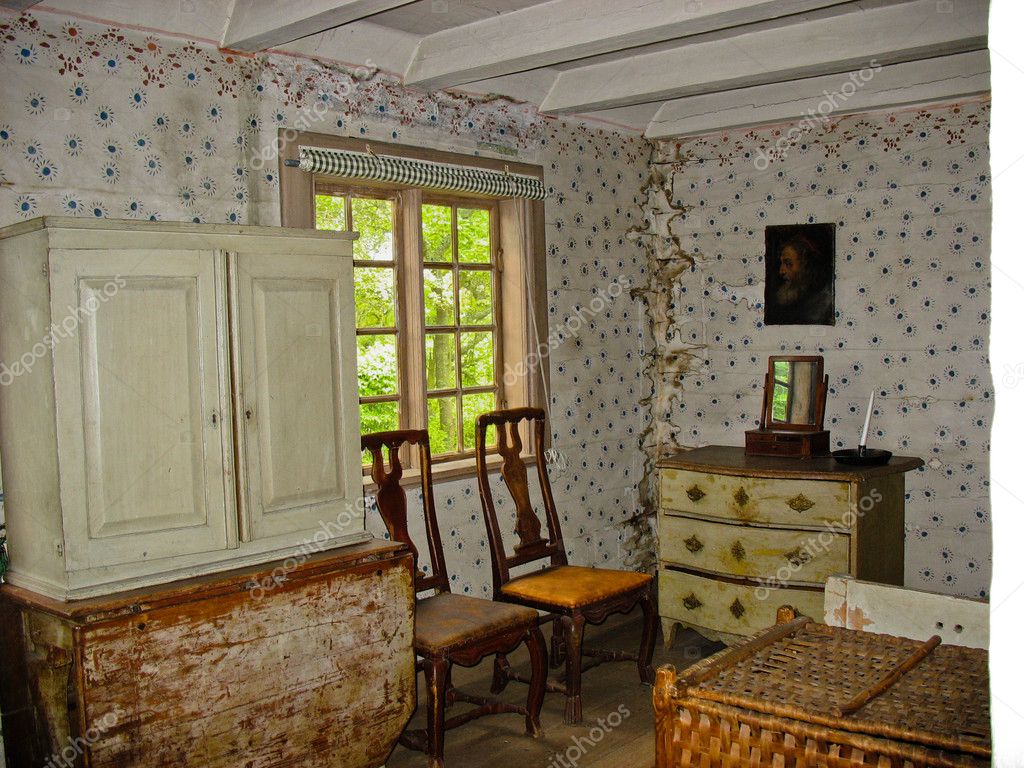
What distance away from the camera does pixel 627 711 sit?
383cm

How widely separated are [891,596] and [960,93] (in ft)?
10.3

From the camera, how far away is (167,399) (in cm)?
274

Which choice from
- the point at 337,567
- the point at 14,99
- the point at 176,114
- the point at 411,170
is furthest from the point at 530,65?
the point at 337,567

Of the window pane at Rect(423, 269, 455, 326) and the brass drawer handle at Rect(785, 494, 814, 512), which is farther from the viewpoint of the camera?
the window pane at Rect(423, 269, 455, 326)

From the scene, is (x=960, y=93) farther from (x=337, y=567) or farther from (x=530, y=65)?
(x=337, y=567)

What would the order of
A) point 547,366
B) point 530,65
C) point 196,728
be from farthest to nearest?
point 547,366 < point 530,65 < point 196,728

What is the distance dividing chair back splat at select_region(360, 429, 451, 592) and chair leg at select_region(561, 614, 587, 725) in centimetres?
55

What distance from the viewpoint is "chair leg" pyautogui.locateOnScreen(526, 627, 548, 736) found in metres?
3.55

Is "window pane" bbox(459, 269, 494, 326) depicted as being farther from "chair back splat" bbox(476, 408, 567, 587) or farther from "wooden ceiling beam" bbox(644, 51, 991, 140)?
"wooden ceiling beam" bbox(644, 51, 991, 140)

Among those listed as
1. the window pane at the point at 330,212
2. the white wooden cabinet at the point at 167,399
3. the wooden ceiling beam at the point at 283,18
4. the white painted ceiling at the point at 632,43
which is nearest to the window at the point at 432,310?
the window pane at the point at 330,212

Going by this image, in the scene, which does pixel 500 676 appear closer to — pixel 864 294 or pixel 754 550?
pixel 754 550

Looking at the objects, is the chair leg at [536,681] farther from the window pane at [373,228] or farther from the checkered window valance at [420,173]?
the checkered window valance at [420,173]
